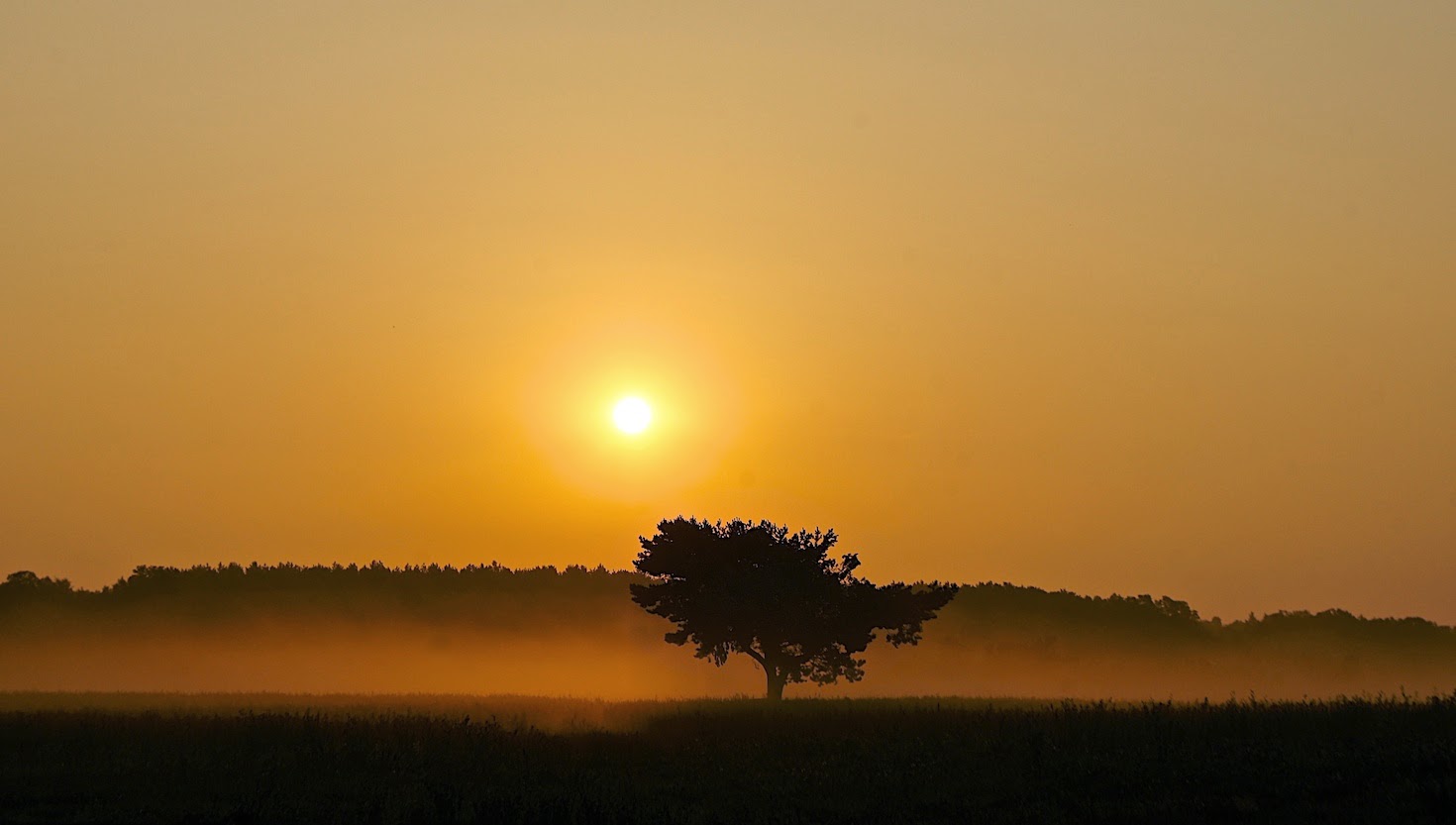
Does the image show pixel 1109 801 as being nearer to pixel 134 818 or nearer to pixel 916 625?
pixel 134 818

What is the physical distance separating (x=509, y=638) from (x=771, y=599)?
283 ft

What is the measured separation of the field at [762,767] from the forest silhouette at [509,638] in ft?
278

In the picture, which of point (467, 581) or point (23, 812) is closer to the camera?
point (23, 812)

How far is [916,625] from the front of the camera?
70562mm

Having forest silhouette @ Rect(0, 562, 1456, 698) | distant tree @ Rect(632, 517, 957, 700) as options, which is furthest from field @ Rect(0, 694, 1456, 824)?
forest silhouette @ Rect(0, 562, 1456, 698)

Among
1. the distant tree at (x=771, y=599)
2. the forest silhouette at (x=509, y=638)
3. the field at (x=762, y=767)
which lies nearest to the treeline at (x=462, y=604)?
the forest silhouette at (x=509, y=638)

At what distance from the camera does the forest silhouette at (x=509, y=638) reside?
132 metres

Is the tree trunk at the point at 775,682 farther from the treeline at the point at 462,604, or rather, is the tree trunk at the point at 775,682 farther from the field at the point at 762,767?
the treeline at the point at 462,604

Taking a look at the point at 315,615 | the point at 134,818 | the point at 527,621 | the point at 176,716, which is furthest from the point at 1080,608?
the point at 134,818

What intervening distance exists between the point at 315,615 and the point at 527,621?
66.0 feet

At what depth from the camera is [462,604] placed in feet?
493

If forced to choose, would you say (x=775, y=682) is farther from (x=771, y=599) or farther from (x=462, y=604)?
(x=462, y=604)

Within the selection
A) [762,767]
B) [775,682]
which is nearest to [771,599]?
[775,682]

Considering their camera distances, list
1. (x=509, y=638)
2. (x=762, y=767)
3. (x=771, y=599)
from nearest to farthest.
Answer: (x=762, y=767)
(x=771, y=599)
(x=509, y=638)
